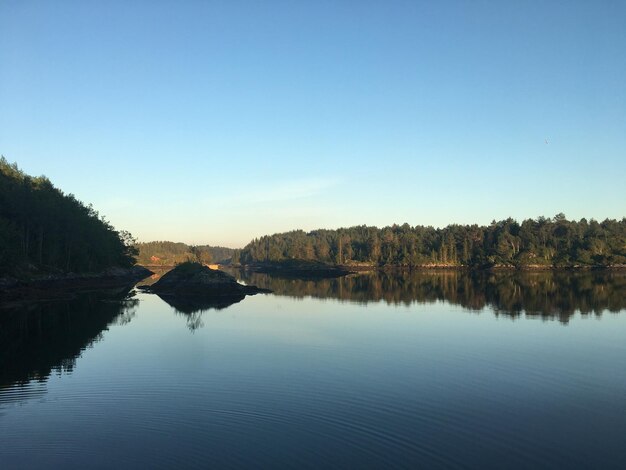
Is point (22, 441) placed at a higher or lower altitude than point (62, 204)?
lower

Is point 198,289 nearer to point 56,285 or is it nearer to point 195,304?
point 195,304

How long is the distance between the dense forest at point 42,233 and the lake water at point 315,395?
41.1m

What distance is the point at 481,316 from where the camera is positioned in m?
52.5

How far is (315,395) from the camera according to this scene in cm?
2259

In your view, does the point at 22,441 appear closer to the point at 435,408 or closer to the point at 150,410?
the point at 150,410

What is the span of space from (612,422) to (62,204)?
115744mm

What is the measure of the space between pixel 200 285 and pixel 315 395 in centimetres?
6834

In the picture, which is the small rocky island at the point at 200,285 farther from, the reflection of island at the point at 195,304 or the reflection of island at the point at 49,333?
the reflection of island at the point at 49,333

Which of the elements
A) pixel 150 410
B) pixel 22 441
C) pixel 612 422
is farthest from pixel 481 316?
pixel 22 441

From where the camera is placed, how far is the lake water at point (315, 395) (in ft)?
52.7

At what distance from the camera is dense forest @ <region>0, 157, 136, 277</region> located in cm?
8238

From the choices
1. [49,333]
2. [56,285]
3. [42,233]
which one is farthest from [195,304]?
[42,233]

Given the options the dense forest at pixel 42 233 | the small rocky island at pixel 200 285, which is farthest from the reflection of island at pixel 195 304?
the dense forest at pixel 42 233

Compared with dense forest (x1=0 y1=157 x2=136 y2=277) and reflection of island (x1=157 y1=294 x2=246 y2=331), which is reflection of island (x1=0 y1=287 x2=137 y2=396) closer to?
reflection of island (x1=157 y1=294 x2=246 y2=331)
